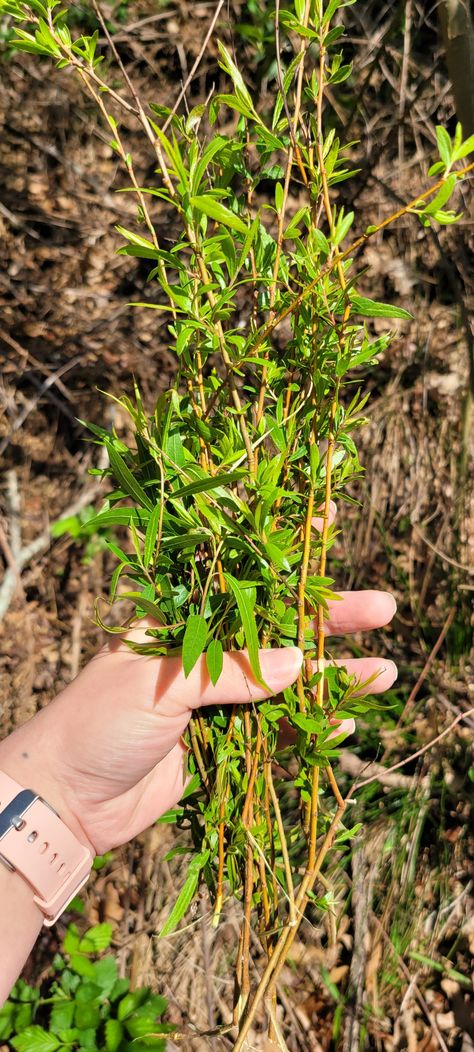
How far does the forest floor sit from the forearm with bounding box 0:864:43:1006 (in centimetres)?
90

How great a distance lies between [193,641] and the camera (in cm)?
76

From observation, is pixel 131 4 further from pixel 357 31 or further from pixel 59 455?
pixel 59 455

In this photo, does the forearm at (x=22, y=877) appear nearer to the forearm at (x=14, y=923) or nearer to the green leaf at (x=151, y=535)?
the forearm at (x=14, y=923)

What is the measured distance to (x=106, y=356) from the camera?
283 centimetres

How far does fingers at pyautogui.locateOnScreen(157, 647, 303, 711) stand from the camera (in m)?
0.88

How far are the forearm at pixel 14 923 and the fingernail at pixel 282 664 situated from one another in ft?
2.25

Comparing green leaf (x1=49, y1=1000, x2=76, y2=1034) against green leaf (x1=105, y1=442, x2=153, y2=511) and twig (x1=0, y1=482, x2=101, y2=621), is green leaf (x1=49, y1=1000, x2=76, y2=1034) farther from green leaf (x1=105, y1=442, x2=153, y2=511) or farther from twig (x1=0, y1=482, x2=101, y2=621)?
green leaf (x1=105, y1=442, x2=153, y2=511)

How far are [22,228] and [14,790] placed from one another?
8.00ft

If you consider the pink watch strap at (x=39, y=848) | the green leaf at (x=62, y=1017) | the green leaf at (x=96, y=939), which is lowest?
the green leaf at (x=62, y=1017)

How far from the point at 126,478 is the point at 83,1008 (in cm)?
192

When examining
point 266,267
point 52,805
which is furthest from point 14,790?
point 266,267

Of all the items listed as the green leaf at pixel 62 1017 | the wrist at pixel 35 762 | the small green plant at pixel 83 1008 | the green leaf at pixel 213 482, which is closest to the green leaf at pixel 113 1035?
the small green plant at pixel 83 1008

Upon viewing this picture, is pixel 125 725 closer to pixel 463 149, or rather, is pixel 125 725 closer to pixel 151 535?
pixel 151 535

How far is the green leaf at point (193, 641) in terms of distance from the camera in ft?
2.42
